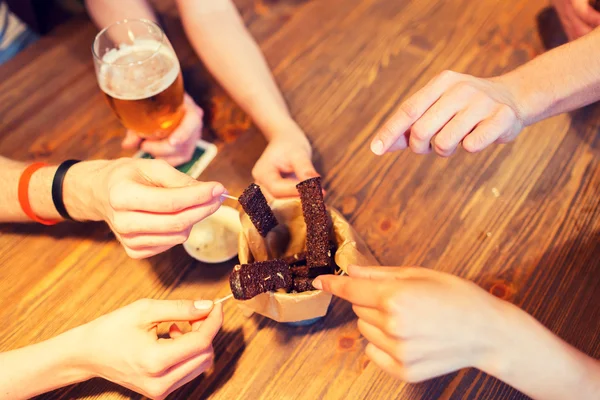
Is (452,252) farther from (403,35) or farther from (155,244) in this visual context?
(403,35)

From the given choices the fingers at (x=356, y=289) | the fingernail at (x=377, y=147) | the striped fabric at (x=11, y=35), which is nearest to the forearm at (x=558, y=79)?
the fingernail at (x=377, y=147)

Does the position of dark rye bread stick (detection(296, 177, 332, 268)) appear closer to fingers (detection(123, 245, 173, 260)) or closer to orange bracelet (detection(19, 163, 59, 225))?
fingers (detection(123, 245, 173, 260))

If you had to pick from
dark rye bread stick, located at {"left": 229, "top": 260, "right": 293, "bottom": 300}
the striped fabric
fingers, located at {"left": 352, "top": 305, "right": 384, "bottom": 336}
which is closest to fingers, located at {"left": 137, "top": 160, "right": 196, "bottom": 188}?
dark rye bread stick, located at {"left": 229, "top": 260, "right": 293, "bottom": 300}

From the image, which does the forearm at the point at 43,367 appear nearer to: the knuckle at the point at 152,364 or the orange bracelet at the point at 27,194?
the knuckle at the point at 152,364

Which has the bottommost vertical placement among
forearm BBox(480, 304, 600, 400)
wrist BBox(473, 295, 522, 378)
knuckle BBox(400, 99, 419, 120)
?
forearm BBox(480, 304, 600, 400)

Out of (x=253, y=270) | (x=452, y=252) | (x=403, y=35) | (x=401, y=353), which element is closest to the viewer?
(x=401, y=353)

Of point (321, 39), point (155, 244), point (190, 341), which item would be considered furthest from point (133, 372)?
point (321, 39)
